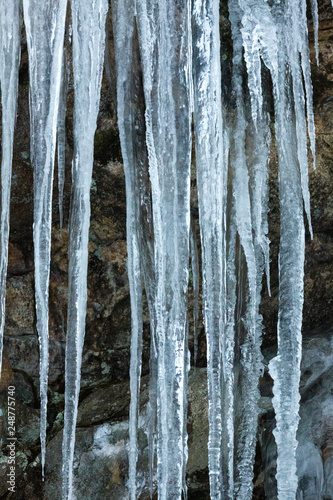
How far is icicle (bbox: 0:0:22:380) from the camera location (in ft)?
6.42

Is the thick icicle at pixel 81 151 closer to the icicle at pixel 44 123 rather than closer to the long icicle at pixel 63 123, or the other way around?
the icicle at pixel 44 123

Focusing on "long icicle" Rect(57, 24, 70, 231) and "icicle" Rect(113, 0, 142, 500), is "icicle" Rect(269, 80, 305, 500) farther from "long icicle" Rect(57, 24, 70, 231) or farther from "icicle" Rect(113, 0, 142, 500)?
"long icicle" Rect(57, 24, 70, 231)

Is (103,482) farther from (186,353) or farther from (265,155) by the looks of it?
(265,155)

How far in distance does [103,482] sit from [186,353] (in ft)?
2.40

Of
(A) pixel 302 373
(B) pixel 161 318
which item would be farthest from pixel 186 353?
(A) pixel 302 373

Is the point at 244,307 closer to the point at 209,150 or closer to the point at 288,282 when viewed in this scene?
the point at 288,282

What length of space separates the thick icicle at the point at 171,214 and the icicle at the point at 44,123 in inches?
11.6

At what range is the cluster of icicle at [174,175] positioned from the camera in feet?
5.76

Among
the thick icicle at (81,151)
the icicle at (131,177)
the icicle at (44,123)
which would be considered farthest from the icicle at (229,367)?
the icicle at (44,123)

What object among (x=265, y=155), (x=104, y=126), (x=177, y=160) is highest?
(x=104, y=126)

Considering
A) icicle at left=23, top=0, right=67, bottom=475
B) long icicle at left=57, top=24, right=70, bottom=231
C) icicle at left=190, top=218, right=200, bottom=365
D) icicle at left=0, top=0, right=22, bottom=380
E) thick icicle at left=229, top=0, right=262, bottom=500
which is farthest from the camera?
icicle at left=190, top=218, right=200, bottom=365

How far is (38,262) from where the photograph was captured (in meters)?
1.82

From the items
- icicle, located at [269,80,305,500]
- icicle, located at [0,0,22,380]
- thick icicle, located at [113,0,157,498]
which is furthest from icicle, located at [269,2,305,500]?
icicle, located at [0,0,22,380]

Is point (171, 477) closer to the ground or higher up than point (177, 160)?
closer to the ground
